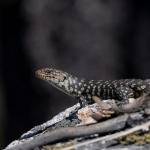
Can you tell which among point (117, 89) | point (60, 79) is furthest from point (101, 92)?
point (60, 79)

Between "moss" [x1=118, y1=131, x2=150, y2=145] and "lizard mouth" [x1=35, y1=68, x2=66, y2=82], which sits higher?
"lizard mouth" [x1=35, y1=68, x2=66, y2=82]

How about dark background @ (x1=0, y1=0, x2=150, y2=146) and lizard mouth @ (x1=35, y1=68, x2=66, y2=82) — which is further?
dark background @ (x1=0, y1=0, x2=150, y2=146)

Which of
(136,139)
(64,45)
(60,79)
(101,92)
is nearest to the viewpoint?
(136,139)

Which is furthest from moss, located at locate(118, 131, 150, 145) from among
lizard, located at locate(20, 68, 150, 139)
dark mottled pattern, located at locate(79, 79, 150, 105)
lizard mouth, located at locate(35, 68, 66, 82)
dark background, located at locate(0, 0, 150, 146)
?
dark background, located at locate(0, 0, 150, 146)

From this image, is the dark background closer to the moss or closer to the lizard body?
the lizard body

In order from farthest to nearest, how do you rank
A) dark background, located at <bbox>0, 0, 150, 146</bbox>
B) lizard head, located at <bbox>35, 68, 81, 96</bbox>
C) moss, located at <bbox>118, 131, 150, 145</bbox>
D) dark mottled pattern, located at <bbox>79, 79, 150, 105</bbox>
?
1. dark background, located at <bbox>0, 0, 150, 146</bbox>
2. lizard head, located at <bbox>35, 68, 81, 96</bbox>
3. dark mottled pattern, located at <bbox>79, 79, 150, 105</bbox>
4. moss, located at <bbox>118, 131, 150, 145</bbox>

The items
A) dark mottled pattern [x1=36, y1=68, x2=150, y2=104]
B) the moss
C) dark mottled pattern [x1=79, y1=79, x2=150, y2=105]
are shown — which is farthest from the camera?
dark mottled pattern [x1=36, y1=68, x2=150, y2=104]

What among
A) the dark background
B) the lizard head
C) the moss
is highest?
the dark background

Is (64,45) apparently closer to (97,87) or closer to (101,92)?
(97,87)
